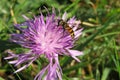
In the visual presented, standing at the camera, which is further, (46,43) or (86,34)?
(86,34)

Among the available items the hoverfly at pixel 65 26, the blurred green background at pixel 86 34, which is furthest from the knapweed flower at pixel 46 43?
the blurred green background at pixel 86 34

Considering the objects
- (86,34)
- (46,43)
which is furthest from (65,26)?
(86,34)

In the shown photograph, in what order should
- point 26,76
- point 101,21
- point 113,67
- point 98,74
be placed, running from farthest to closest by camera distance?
point 101,21 → point 113,67 → point 98,74 → point 26,76

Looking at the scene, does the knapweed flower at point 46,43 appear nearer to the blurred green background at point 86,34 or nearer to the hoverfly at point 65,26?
the hoverfly at point 65,26

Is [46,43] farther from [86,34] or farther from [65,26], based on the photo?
[86,34]

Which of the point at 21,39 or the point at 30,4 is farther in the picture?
the point at 30,4

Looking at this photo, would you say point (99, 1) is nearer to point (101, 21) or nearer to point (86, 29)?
point (101, 21)

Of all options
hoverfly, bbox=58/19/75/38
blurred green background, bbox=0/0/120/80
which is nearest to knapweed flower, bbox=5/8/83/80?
hoverfly, bbox=58/19/75/38

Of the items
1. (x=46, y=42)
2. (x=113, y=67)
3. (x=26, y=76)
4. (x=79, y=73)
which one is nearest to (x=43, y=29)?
(x=46, y=42)

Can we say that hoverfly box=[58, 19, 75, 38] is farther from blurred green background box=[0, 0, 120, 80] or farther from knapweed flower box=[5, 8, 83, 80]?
blurred green background box=[0, 0, 120, 80]
